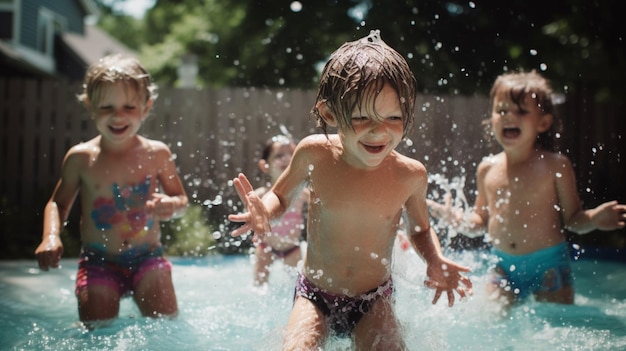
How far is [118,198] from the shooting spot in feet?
10.5

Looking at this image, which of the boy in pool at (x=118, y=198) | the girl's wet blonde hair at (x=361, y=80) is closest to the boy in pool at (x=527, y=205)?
the girl's wet blonde hair at (x=361, y=80)

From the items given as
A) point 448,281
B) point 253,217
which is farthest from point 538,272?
point 253,217

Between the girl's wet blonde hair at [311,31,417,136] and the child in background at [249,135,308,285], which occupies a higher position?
the girl's wet blonde hair at [311,31,417,136]

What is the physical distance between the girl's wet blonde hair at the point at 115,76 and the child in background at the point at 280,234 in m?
1.29

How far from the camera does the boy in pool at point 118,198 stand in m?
3.16

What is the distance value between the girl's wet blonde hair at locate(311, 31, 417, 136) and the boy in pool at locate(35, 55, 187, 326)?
1151 mm

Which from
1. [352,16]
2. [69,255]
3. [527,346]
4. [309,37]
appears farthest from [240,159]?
[527,346]

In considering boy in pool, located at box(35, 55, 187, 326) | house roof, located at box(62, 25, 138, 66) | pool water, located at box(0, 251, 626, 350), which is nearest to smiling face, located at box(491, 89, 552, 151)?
pool water, located at box(0, 251, 626, 350)

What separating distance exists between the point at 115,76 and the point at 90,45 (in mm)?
19624

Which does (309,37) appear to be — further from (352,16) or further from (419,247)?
(419,247)

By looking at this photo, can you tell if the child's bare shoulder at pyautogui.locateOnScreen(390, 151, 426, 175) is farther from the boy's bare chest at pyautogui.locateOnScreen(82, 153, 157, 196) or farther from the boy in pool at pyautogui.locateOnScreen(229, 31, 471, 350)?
the boy's bare chest at pyautogui.locateOnScreen(82, 153, 157, 196)

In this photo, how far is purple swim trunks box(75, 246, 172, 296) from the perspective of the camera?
312cm

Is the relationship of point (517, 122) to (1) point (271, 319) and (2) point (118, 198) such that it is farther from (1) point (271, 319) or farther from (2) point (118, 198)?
(2) point (118, 198)

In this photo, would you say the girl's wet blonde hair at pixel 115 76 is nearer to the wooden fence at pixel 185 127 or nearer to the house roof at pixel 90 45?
the wooden fence at pixel 185 127
